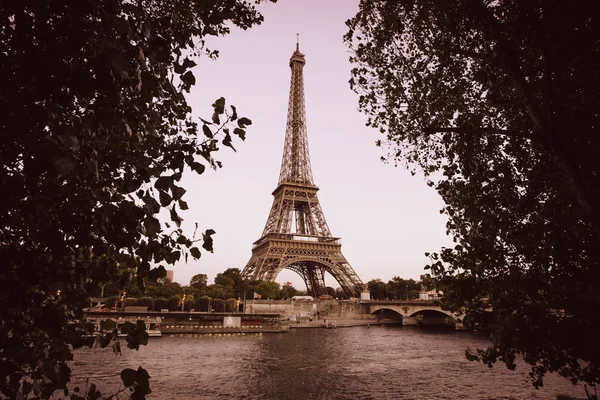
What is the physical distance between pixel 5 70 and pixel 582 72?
26.2 feet

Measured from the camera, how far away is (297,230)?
82.4 meters

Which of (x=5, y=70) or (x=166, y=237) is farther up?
(x=5, y=70)

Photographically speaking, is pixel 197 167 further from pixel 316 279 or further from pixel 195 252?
pixel 316 279

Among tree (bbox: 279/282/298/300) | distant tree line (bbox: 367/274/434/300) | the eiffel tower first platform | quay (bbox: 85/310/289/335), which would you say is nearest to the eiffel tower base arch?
the eiffel tower first platform

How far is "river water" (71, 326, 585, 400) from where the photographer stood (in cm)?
2138

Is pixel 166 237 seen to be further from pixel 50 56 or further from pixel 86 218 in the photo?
pixel 50 56

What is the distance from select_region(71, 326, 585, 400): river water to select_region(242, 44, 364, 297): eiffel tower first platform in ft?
96.2

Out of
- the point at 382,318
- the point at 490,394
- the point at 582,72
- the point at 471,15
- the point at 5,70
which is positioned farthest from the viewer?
the point at 382,318

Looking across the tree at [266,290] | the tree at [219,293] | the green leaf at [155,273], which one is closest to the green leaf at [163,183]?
the green leaf at [155,273]

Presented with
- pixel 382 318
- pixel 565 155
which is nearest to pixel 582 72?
pixel 565 155

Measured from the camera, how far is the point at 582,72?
658 cm

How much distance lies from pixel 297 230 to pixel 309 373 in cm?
5657

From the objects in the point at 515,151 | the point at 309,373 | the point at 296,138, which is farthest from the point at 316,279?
the point at 515,151

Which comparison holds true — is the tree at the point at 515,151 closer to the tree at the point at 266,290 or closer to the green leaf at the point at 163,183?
the green leaf at the point at 163,183
